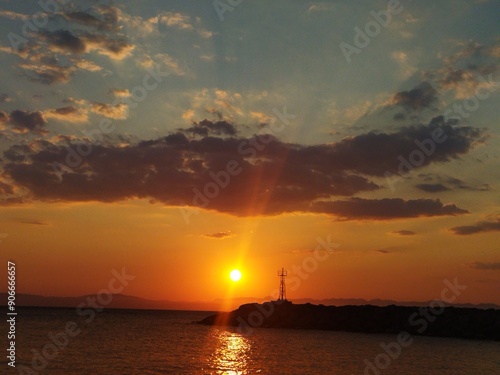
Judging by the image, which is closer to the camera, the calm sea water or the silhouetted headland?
the calm sea water

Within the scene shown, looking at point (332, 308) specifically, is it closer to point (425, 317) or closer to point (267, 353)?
point (425, 317)

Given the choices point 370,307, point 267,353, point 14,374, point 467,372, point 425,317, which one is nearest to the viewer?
point 14,374

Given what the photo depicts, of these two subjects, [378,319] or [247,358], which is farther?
[378,319]

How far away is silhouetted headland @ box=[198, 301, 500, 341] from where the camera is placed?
9344 cm

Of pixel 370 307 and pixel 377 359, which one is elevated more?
pixel 370 307

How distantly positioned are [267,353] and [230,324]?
6603 cm

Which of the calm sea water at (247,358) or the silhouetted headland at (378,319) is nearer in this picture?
the calm sea water at (247,358)

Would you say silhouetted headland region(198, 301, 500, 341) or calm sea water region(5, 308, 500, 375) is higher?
silhouetted headland region(198, 301, 500, 341)

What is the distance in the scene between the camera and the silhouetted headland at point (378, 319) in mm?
93438

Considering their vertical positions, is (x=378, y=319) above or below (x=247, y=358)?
above

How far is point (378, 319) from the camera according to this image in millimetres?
103125

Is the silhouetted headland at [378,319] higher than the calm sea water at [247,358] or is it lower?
higher

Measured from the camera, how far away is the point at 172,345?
226 feet

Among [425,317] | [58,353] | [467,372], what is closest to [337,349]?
[467,372]
